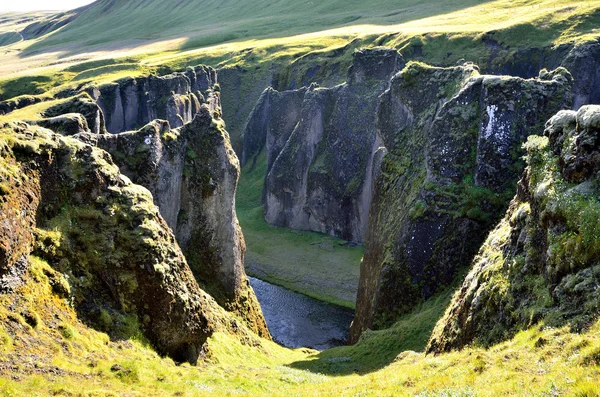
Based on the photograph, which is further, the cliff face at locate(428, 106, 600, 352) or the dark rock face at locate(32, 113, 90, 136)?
the dark rock face at locate(32, 113, 90, 136)

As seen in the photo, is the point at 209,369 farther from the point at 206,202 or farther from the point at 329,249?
the point at 329,249

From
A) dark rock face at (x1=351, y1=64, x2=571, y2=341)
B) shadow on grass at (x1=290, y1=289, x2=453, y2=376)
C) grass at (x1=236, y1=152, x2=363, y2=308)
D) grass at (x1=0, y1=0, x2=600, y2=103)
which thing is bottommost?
grass at (x1=236, y1=152, x2=363, y2=308)

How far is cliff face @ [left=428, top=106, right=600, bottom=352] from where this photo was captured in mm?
17594

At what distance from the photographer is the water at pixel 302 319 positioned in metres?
48.0

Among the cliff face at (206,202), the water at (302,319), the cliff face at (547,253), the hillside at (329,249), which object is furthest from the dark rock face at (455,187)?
the cliff face at (206,202)

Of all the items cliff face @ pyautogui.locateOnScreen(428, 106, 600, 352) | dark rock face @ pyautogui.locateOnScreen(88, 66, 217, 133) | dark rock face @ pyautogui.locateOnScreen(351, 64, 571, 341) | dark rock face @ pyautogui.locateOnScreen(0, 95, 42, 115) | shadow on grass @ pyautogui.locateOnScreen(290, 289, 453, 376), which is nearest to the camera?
cliff face @ pyautogui.locateOnScreen(428, 106, 600, 352)

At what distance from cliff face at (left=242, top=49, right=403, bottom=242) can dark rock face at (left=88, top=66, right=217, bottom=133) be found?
2195 cm

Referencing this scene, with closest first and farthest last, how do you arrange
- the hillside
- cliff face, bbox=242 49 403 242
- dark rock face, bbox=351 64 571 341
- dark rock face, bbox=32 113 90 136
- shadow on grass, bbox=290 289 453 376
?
the hillside
shadow on grass, bbox=290 289 453 376
dark rock face, bbox=32 113 90 136
dark rock face, bbox=351 64 571 341
cliff face, bbox=242 49 403 242

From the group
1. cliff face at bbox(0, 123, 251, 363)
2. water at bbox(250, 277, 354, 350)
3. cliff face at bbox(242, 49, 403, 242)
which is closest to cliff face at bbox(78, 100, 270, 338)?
water at bbox(250, 277, 354, 350)

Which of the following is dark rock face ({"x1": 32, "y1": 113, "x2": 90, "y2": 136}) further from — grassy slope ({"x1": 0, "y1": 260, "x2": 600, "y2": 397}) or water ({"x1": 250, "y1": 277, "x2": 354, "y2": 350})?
water ({"x1": 250, "y1": 277, "x2": 354, "y2": 350})

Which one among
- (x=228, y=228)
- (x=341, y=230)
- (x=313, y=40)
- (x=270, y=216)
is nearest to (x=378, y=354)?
(x=228, y=228)

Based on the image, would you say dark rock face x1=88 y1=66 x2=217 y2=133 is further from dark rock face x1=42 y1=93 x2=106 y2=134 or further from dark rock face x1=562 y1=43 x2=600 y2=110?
dark rock face x1=562 y1=43 x2=600 y2=110

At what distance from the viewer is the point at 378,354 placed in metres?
31.3

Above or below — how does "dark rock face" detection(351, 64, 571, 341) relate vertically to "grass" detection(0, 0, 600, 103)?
below
